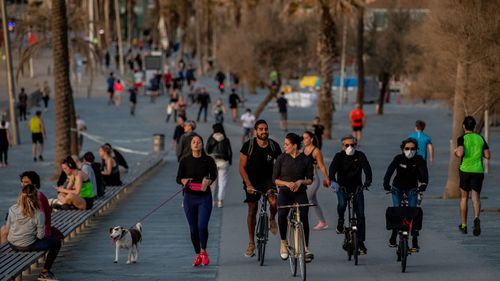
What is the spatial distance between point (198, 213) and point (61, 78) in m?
16.4

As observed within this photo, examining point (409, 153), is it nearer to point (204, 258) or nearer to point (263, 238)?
point (263, 238)

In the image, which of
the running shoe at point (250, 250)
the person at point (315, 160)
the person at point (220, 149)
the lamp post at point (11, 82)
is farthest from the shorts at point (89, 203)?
the lamp post at point (11, 82)

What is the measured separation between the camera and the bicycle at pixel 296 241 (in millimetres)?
13039

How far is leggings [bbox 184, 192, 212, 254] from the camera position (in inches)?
565

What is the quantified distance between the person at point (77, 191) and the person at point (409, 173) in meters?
5.30

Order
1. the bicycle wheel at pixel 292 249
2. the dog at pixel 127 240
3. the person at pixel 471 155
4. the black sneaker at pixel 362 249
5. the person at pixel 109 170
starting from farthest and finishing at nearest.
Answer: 1. the person at pixel 109 170
2. the person at pixel 471 155
3. the black sneaker at pixel 362 249
4. the dog at pixel 127 240
5. the bicycle wheel at pixel 292 249

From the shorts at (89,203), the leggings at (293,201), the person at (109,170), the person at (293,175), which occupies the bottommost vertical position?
the person at (109,170)

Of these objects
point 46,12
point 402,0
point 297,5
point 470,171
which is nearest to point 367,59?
point 402,0

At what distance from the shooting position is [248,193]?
572 inches

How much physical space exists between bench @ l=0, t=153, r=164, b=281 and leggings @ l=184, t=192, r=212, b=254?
1748 mm

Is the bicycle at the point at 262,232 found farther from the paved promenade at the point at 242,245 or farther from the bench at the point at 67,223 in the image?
the bench at the point at 67,223

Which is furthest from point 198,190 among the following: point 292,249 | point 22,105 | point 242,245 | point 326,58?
point 22,105

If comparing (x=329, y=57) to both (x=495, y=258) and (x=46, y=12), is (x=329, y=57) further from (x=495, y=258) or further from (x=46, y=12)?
(x=495, y=258)

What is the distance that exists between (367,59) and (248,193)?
56164 millimetres
